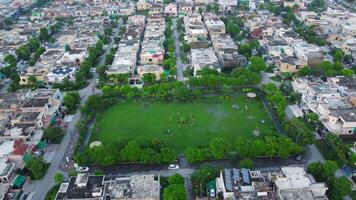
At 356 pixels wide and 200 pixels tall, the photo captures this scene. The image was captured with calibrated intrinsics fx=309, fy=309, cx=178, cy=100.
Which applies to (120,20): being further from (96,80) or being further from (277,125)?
(277,125)

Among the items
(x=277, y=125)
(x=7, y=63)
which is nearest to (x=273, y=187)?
(x=277, y=125)

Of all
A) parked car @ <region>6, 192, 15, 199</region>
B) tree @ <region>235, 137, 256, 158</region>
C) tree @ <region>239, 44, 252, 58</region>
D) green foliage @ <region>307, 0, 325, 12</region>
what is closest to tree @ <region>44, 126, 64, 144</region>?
parked car @ <region>6, 192, 15, 199</region>

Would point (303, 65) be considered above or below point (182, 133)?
above

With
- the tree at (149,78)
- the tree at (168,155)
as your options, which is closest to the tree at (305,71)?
the tree at (149,78)

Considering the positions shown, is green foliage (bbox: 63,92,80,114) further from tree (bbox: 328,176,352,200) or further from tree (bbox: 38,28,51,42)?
tree (bbox: 328,176,352,200)

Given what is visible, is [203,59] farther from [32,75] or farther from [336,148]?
[32,75]
